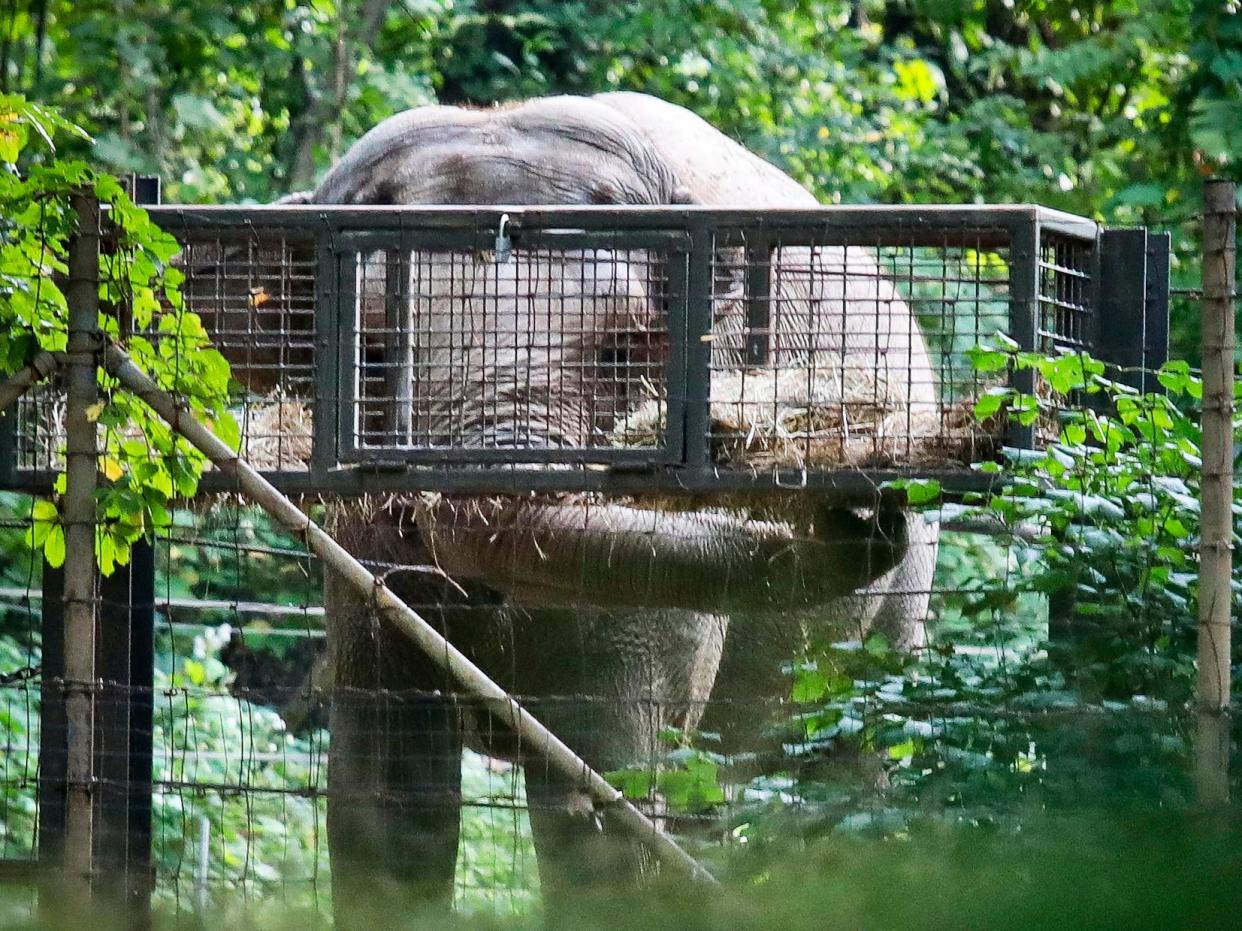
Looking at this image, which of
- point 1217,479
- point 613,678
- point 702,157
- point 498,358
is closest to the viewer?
point 1217,479

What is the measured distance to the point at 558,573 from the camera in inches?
165

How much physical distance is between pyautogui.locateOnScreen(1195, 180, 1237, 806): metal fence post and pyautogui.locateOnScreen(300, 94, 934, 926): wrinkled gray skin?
83 cm

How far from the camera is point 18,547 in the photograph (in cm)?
731

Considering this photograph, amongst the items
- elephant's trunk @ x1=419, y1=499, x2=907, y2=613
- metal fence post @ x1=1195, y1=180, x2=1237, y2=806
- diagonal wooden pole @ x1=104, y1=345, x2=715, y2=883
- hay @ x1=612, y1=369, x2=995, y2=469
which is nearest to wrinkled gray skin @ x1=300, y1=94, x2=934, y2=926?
elephant's trunk @ x1=419, y1=499, x2=907, y2=613

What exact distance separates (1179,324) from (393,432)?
4.80m

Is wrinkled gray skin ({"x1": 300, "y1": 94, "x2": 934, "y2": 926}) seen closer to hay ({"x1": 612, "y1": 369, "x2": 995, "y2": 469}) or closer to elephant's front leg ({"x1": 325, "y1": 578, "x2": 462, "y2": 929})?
elephant's front leg ({"x1": 325, "y1": 578, "x2": 462, "y2": 929})

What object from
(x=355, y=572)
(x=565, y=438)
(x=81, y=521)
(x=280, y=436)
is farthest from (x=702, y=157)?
(x=81, y=521)

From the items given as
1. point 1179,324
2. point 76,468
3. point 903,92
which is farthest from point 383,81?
point 76,468

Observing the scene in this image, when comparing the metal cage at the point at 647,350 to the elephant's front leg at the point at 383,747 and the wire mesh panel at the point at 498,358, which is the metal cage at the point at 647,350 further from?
the elephant's front leg at the point at 383,747

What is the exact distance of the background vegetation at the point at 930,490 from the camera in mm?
2486

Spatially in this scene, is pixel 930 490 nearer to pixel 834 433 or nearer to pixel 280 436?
pixel 834 433

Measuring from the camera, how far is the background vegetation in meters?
2.49

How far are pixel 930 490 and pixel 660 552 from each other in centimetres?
70

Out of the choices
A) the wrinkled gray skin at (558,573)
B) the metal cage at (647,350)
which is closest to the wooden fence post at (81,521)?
the metal cage at (647,350)
